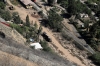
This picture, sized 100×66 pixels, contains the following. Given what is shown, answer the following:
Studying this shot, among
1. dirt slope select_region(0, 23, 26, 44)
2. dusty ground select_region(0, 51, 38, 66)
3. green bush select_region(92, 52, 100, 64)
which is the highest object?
dirt slope select_region(0, 23, 26, 44)

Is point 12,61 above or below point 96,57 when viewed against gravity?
above

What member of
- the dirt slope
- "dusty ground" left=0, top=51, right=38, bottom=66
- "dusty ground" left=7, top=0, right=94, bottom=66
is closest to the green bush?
"dusty ground" left=7, top=0, right=94, bottom=66

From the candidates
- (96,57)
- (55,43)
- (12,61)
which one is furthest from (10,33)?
(96,57)

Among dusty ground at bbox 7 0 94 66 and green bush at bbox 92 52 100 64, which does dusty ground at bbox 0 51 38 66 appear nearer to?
dusty ground at bbox 7 0 94 66

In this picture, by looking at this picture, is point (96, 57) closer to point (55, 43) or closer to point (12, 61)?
point (55, 43)

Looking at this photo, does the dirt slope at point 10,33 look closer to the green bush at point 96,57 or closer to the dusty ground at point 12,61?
the dusty ground at point 12,61

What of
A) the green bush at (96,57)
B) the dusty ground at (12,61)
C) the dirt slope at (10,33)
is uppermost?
the dirt slope at (10,33)

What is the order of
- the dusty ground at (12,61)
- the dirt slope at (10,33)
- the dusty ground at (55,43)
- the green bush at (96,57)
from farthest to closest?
1. the dusty ground at (55,43)
2. the green bush at (96,57)
3. the dirt slope at (10,33)
4. the dusty ground at (12,61)

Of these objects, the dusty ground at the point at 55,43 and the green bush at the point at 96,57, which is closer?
the green bush at the point at 96,57

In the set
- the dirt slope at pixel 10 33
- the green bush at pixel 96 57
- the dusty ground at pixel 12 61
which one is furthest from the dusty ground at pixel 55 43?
the dusty ground at pixel 12 61

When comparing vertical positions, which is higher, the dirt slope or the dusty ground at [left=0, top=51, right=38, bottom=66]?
the dirt slope

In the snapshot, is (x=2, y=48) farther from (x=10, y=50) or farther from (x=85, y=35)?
(x=85, y=35)
